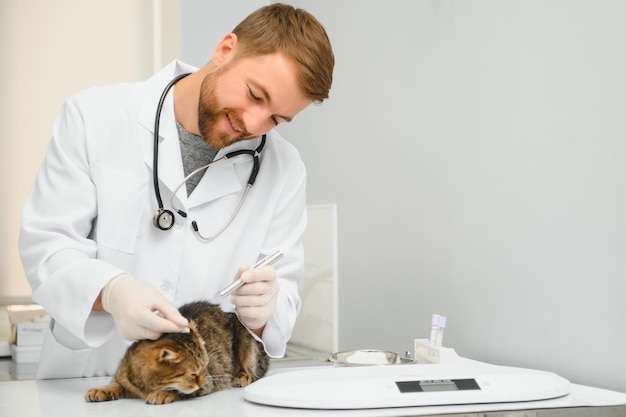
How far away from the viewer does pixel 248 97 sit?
134cm

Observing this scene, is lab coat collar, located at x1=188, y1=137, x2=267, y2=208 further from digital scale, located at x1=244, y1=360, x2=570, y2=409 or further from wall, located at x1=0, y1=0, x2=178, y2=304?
wall, located at x1=0, y1=0, x2=178, y2=304

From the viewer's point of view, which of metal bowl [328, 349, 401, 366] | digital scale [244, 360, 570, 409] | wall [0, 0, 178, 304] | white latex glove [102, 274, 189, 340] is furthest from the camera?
wall [0, 0, 178, 304]

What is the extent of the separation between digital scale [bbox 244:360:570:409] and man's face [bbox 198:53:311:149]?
523 millimetres

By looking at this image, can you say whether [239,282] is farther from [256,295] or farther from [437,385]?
[437,385]

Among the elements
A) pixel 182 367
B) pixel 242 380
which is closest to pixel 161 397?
pixel 182 367

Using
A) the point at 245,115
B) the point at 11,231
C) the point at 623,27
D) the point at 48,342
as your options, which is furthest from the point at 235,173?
the point at 11,231

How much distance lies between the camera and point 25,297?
2719mm

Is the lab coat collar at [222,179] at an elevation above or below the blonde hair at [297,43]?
below

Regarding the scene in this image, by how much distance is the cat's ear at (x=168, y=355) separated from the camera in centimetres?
105

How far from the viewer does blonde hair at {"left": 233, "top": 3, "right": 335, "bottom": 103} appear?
4.36ft

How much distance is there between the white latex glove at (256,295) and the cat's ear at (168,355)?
0.19m

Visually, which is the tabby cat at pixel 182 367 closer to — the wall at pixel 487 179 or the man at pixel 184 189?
the man at pixel 184 189

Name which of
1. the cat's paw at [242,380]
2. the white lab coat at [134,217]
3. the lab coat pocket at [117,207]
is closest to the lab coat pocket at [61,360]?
the white lab coat at [134,217]

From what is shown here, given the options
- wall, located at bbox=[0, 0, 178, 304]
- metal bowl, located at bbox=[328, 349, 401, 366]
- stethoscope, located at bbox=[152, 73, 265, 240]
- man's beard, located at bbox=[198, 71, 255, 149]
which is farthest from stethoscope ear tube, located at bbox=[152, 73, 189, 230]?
wall, located at bbox=[0, 0, 178, 304]
